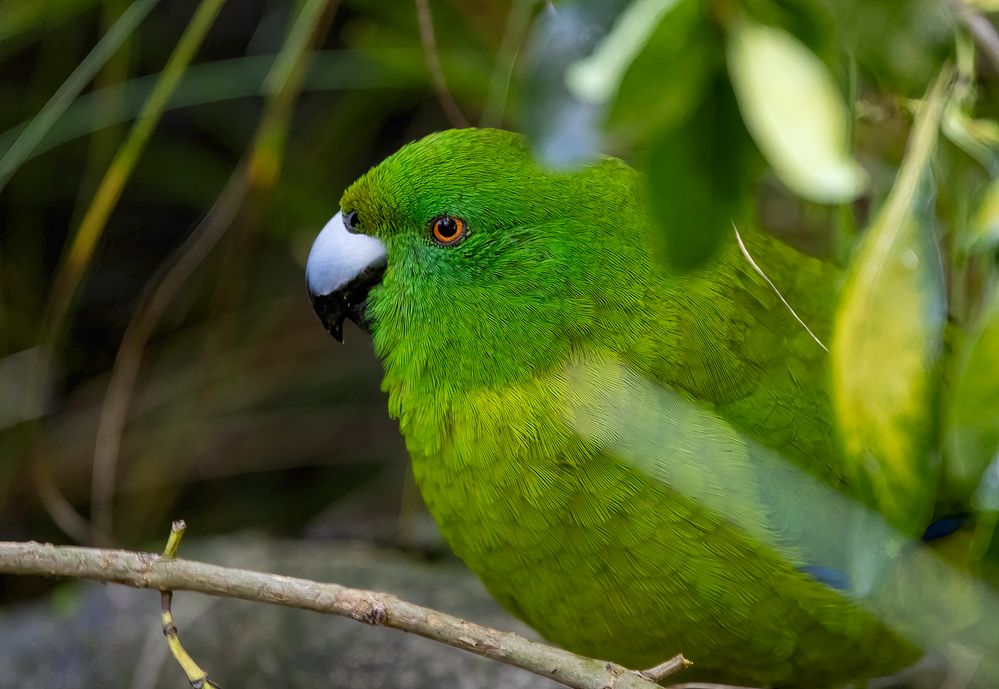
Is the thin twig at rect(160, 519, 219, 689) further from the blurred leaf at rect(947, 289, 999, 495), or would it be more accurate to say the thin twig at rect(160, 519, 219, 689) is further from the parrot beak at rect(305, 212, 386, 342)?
the blurred leaf at rect(947, 289, 999, 495)

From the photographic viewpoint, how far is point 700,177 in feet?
2.53

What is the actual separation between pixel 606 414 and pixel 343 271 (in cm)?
39

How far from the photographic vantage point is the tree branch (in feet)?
3.23

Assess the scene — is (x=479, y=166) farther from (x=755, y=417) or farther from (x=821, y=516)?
(x=821, y=516)

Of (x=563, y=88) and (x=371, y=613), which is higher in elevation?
(x=563, y=88)

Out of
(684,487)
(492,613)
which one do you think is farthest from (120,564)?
(492,613)

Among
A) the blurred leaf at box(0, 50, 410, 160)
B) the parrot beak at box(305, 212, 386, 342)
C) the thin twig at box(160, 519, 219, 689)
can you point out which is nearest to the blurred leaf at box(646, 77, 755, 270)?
the thin twig at box(160, 519, 219, 689)

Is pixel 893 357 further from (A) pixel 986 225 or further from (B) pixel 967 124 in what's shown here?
(B) pixel 967 124

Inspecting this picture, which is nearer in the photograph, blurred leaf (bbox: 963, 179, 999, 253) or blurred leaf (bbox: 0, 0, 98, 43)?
blurred leaf (bbox: 963, 179, 999, 253)

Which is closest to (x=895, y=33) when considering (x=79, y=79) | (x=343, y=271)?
(x=343, y=271)

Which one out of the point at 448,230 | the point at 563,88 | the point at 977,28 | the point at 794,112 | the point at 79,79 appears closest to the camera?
the point at 794,112

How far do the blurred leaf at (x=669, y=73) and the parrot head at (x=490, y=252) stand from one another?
0.50 m

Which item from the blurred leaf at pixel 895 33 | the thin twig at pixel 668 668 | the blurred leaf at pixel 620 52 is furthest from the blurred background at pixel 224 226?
the thin twig at pixel 668 668

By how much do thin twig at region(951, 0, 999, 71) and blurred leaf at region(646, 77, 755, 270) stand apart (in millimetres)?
186
